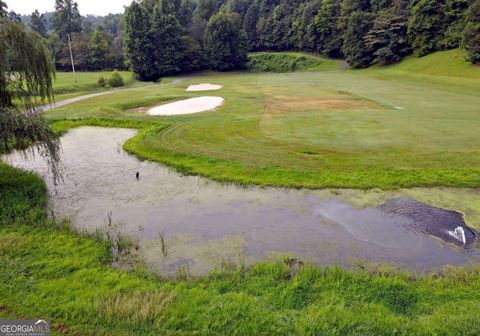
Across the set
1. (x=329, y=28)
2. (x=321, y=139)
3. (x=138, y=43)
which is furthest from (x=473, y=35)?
(x=138, y=43)

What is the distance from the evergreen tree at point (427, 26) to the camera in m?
53.3

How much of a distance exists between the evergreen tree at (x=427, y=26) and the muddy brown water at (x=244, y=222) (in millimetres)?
53109

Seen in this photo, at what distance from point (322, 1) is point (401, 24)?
27130 millimetres

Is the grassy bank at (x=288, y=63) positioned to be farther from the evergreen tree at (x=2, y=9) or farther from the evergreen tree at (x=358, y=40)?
the evergreen tree at (x=2, y=9)

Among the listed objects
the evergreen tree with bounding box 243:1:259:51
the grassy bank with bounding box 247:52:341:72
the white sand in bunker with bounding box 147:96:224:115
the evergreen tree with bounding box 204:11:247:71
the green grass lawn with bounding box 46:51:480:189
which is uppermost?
the evergreen tree with bounding box 243:1:259:51

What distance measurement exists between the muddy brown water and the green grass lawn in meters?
1.22

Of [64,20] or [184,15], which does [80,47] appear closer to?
[64,20]

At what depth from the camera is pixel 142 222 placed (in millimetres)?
9586

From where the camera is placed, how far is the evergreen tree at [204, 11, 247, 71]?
69438 millimetres

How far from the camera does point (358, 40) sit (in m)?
62.0

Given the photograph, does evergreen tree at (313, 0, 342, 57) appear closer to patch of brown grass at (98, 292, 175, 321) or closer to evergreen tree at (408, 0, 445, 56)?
evergreen tree at (408, 0, 445, 56)

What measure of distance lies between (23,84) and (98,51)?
212 ft

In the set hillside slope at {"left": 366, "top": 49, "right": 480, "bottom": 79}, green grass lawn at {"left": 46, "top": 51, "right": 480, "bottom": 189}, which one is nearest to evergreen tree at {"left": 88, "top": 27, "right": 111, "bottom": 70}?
green grass lawn at {"left": 46, "top": 51, "right": 480, "bottom": 189}

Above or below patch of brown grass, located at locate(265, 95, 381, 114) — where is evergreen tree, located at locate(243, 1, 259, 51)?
above
